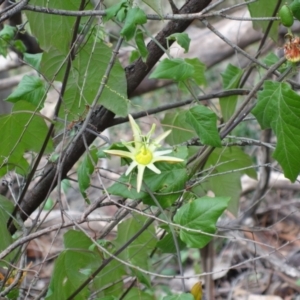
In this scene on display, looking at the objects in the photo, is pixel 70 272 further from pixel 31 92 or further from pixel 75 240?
pixel 31 92

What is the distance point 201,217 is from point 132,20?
260 millimetres

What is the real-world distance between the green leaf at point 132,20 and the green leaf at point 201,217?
23cm

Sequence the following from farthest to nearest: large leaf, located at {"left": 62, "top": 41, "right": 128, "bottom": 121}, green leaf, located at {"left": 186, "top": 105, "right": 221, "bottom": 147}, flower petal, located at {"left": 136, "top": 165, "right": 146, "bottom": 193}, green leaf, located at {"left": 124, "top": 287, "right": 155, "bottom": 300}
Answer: green leaf, located at {"left": 124, "top": 287, "right": 155, "bottom": 300} → large leaf, located at {"left": 62, "top": 41, "right": 128, "bottom": 121} → green leaf, located at {"left": 186, "top": 105, "right": 221, "bottom": 147} → flower petal, located at {"left": 136, "top": 165, "right": 146, "bottom": 193}

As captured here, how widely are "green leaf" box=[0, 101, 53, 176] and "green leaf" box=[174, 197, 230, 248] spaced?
14.4 inches

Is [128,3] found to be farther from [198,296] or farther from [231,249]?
[231,249]

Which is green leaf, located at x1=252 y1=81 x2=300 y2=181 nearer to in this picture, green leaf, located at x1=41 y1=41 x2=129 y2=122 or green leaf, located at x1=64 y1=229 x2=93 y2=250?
green leaf, located at x1=41 y1=41 x2=129 y2=122

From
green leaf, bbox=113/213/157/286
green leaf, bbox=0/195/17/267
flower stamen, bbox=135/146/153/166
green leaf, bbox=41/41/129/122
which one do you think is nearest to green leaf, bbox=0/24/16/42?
green leaf, bbox=41/41/129/122

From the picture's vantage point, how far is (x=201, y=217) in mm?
644

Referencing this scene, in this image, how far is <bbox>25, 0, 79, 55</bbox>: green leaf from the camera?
86cm

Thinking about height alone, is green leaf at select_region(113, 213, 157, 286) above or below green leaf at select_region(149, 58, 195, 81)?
below

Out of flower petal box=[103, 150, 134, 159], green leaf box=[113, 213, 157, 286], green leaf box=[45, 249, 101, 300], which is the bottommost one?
green leaf box=[113, 213, 157, 286]

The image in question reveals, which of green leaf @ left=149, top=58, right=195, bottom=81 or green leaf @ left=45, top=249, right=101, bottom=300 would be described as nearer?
green leaf @ left=149, top=58, right=195, bottom=81

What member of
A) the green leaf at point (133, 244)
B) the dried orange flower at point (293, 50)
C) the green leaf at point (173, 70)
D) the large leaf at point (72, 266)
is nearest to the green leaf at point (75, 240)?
the large leaf at point (72, 266)

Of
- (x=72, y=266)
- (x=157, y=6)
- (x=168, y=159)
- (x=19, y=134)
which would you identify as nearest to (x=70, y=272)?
(x=72, y=266)
